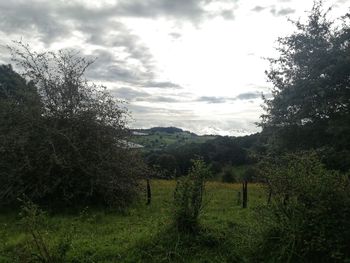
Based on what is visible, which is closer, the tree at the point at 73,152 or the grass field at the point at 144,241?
the grass field at the point at 144,241

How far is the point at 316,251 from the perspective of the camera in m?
7.87

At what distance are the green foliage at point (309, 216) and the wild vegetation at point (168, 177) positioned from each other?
0.07 ft

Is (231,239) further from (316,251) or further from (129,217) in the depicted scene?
(129,217)

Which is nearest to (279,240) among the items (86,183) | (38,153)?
(86,183)

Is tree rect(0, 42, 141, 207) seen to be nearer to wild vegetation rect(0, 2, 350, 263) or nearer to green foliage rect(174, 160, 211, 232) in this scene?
→ wild vegetation rect(0, 2, 350, 263)

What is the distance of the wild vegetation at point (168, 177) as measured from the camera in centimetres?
823

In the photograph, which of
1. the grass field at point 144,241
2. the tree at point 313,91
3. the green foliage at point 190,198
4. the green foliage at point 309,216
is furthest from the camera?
the tree at point 313,91

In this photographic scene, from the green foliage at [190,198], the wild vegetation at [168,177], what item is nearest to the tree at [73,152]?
the wild vegetation at [168,177]

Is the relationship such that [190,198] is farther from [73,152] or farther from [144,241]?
[73,152]

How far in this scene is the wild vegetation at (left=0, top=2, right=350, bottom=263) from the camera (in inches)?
324

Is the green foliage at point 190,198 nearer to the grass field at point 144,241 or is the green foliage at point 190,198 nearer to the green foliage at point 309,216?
the grass field at point 144,241

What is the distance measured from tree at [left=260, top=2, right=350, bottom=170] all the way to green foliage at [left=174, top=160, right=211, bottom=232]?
31.3 ft

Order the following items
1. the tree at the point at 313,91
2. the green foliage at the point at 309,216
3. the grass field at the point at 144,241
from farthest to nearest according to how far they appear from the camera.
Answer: the tree at the point at 313,91
the grass field at the point at 144,241
the green foliage at the point at 309,216

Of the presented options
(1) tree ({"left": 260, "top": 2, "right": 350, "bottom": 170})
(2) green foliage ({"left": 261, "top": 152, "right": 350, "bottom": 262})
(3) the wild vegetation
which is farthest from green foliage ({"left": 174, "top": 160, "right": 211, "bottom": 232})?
(1) tree ({"left": 260, "top": 2, "right": 350, "bottom": 170})
